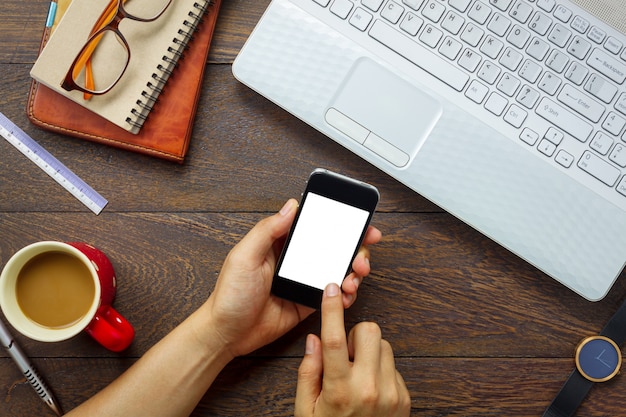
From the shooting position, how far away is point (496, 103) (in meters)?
0.71

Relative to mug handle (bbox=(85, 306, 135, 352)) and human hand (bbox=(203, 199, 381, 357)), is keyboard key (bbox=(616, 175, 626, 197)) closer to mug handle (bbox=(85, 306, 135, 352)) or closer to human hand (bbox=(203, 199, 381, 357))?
human hand (bbox=(203, 199, 381, 357))

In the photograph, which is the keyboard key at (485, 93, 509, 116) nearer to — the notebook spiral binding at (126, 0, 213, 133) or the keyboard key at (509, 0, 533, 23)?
the keyboard key at (509, 0, 533, 23)

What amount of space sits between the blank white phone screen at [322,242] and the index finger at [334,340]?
0.17 feet

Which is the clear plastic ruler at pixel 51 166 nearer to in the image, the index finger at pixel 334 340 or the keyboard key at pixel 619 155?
the index finger at pixel 334 340

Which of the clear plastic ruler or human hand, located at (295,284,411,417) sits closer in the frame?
human hand, located at (295,284,411,417)

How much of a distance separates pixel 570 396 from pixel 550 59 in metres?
0.46

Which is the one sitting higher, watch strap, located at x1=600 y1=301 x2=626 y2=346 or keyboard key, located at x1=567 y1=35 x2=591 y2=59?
keyboard key, located at x1=567 y1=35 x2=591 y2=59

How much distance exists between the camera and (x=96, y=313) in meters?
0.69

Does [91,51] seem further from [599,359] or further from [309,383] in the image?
[599,359]

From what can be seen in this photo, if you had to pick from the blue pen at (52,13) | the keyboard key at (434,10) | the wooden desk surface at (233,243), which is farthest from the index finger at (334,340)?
the blue pen at (52,13)

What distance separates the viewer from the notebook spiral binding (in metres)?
0.74

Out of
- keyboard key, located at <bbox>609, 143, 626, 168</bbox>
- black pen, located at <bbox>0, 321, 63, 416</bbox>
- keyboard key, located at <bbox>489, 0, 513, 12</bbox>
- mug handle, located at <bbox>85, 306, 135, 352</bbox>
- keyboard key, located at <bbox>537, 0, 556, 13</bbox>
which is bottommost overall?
black pen, located at <bbox>0, 321, 63, 416</bbox>

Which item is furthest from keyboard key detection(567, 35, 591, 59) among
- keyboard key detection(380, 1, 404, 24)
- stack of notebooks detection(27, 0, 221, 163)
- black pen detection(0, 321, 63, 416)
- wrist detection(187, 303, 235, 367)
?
black pen detection(0, 321, 63, 416)

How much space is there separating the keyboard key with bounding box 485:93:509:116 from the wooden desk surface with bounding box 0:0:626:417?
0.15 metres
